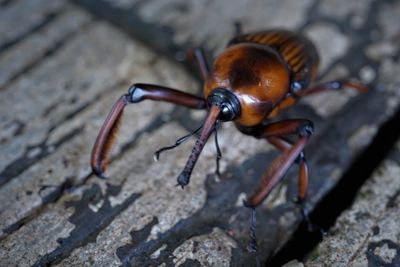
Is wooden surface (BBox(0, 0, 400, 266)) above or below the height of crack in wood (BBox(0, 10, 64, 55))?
below

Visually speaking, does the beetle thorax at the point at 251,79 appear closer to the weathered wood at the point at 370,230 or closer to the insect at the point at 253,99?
the insect at the point at 253,99

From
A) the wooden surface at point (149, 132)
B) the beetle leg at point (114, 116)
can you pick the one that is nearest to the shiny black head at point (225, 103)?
the beetle leg at point (114, 116)

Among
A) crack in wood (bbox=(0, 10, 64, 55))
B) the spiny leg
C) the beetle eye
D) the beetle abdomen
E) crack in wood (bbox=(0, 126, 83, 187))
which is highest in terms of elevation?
crack in wood (bbox=(0, 10, 64, 55))

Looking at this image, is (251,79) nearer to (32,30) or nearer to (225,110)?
(225,110)

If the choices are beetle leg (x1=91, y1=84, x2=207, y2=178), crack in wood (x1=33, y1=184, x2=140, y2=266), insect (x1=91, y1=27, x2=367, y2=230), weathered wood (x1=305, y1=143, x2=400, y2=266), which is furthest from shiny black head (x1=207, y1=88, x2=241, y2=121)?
weathered wood (x1=305, y1=143, x2=400, y2=266)

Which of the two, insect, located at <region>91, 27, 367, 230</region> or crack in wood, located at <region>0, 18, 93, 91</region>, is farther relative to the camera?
crack in wood, located at <region>0, 18, 93, 91</region>

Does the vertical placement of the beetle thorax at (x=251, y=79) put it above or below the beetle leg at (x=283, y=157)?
above

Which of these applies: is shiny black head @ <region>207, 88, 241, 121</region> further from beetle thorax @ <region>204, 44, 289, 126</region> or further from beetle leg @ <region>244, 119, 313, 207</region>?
beetle leg @ <region>244, 119, 313, 207</region>
